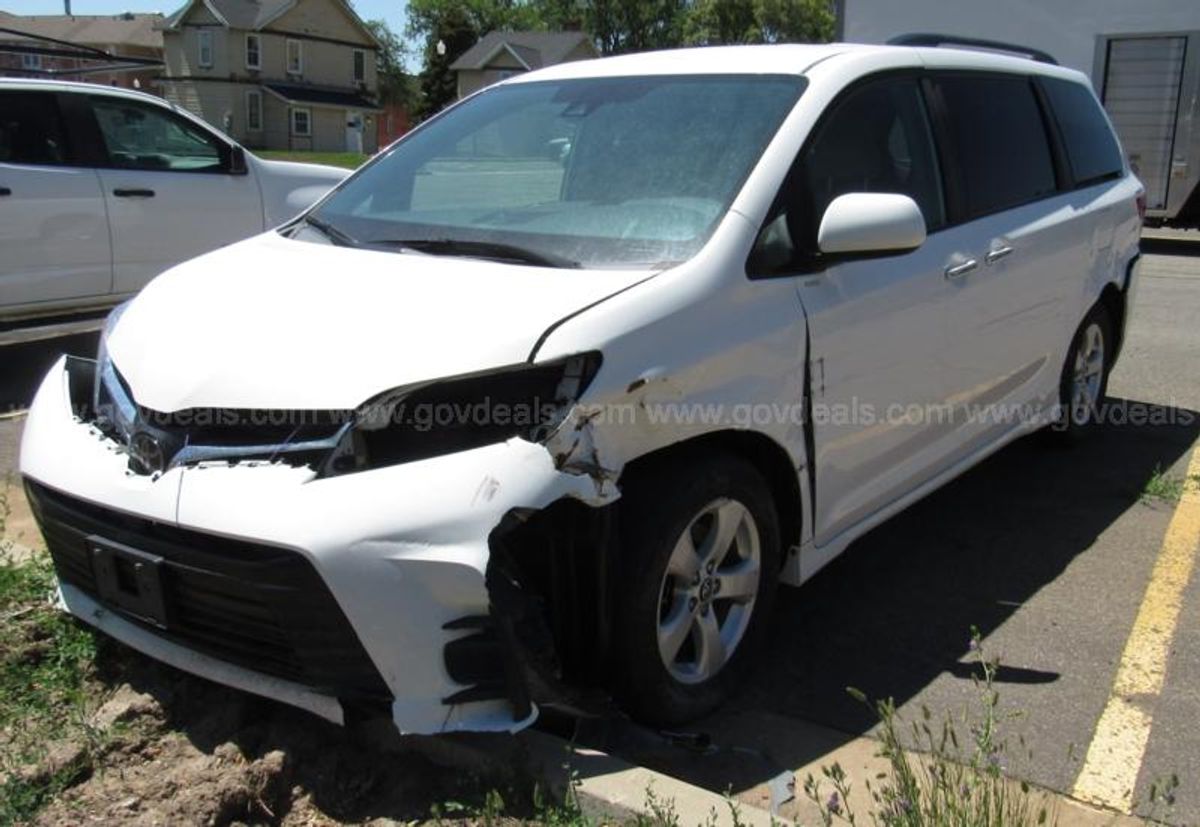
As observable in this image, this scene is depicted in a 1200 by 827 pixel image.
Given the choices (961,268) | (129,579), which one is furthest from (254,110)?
(129,579)

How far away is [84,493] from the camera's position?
2789mm

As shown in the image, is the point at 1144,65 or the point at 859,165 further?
the point at 1144,65

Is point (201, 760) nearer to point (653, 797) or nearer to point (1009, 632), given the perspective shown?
point (653, 797)

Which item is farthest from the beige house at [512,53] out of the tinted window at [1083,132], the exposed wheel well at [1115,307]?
the exposed wheel well at [1115,307]

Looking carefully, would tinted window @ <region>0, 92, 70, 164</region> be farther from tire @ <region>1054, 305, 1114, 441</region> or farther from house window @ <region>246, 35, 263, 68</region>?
house window @ <region>246, 35, 263, 68</region>

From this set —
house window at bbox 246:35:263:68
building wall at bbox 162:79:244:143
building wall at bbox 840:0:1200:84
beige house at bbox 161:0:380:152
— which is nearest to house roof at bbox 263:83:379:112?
beige house at bbox 161:0:380:152

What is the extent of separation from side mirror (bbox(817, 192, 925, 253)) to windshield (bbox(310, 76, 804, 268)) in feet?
0.95

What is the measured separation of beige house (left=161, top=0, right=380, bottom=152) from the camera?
5469 centimetres

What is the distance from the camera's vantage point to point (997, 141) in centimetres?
452

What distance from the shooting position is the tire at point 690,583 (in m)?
2.82

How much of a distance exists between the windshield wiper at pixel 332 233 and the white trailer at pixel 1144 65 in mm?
11353

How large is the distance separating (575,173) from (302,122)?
5678 cm

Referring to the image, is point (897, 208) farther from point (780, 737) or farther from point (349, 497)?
Result: point (349, 497)

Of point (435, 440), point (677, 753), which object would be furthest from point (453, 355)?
point (677, 753)
